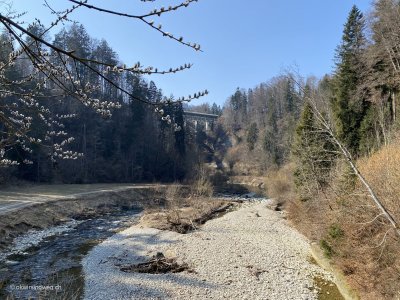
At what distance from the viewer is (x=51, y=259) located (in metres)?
16.0

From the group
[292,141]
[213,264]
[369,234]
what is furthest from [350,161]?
[292,141]

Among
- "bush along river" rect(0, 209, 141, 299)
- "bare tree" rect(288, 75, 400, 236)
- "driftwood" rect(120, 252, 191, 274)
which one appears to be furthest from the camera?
"driftwood" rect(120, 252, 191, 274)

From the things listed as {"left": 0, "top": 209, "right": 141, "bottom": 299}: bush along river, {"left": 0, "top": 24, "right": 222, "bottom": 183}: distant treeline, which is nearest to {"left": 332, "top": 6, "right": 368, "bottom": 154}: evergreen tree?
{"left": 0, "top": 209, "right": 141, "bottom": 299}: bush along river

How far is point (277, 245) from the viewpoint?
18.6 meters

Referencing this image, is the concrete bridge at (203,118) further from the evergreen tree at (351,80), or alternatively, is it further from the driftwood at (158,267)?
the driftwood at (158,267)

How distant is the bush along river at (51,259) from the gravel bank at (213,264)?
782mm

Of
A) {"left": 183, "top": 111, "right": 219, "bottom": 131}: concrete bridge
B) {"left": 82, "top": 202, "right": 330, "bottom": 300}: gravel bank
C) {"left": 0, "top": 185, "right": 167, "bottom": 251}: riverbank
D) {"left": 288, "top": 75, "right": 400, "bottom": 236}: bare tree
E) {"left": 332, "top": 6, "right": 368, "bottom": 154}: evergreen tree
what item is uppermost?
{"left": 183, "top": 111, "right": 219, "bottom": 131}: concrete bridge

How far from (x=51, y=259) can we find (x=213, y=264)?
7.77 meters

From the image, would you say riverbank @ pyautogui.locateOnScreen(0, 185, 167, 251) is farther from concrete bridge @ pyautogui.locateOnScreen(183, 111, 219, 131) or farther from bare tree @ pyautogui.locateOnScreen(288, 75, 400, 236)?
concrete bridge @ pyautogui.locateOnScreen(183, 111, 219, 131)

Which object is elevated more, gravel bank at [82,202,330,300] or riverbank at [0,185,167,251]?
riverbank at [0,185,167,251]

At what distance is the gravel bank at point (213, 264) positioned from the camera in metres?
12.2

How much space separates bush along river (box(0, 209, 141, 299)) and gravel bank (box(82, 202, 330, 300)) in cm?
78

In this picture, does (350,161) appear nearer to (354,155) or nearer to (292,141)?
(354,155)

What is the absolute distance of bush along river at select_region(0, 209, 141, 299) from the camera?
11.8 m
